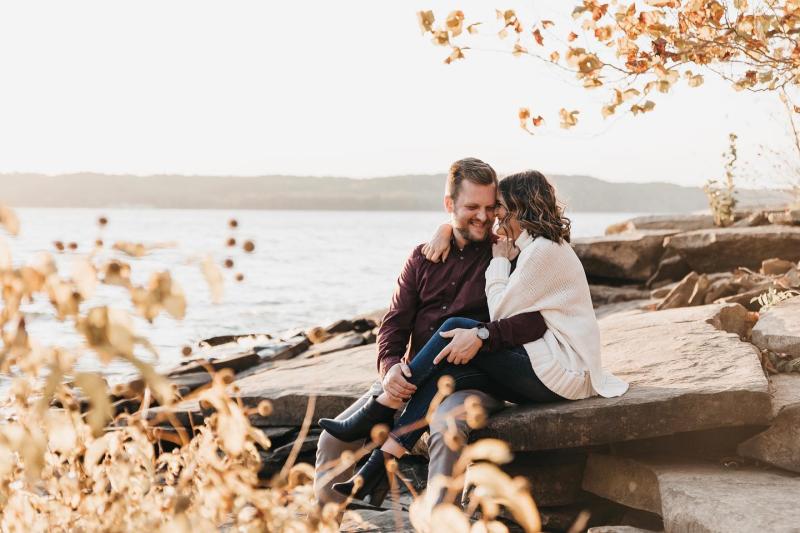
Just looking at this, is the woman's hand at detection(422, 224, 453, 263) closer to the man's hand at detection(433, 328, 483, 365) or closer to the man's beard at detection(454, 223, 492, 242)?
the man's beard at detection(454, 223, 492, 242)

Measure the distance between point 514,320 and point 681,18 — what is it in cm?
246

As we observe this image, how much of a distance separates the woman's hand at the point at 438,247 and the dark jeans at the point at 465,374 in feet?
2.20

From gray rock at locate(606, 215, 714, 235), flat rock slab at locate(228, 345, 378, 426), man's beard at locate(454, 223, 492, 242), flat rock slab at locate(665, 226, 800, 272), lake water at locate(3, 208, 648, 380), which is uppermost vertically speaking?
man's beard at locate(454, 223, 492, 242)

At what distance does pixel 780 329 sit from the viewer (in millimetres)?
5883

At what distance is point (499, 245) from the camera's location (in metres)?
5.15

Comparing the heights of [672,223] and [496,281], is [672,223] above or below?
above

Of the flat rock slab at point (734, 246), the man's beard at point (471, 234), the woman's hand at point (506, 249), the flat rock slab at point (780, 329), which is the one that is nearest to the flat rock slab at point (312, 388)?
the man's beard at point (471, 234)

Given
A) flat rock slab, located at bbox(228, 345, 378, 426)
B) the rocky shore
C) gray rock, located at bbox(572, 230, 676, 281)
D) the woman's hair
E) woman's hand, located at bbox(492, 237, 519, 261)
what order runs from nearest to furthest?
the rocky shore → the woman's hair → woman's hand, located at bbox(492, 237, 519, 261) → flat rock slab, located at bbox(228, 345, 378, 426) → gray rock, located at bbox(572, 230, 676, 281)

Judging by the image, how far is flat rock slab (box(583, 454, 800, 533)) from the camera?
3.74 m

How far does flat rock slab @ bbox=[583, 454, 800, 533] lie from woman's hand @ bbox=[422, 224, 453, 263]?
4.82 ft

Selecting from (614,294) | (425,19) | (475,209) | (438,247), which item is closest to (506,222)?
(475,209)

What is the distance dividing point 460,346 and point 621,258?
21.5 ft

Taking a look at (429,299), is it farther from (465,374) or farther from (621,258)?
(621,258)

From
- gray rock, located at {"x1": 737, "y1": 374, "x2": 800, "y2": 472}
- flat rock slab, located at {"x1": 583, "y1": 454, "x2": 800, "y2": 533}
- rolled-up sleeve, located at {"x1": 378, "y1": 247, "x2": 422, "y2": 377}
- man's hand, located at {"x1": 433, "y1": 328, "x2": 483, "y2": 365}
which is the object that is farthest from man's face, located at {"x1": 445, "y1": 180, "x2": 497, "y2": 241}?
gray rock, located at {"x1": 737, "y1": 374, "x2": 800, "y2": 472}
